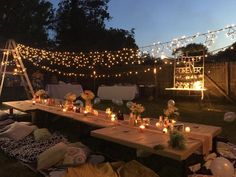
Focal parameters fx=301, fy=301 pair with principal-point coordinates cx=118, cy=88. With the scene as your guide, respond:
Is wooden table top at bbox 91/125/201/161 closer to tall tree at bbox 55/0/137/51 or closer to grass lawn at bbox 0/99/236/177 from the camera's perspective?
grass lawn at bbox 0/99/236/177

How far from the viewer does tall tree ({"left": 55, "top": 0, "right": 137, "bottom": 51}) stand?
1623 centimetres

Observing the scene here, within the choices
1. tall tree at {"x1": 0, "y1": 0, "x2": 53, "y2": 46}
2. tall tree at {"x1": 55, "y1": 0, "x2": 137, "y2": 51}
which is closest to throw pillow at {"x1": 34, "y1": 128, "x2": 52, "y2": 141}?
tall tree at {"x1": 55, "y1": 0, "x2": 137, "y2": 51}

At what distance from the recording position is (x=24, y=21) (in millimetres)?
16859

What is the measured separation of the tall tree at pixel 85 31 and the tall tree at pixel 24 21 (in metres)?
0.93

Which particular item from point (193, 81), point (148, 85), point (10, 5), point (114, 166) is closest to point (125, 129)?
point (114, 166)

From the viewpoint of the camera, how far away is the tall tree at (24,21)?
16562mm

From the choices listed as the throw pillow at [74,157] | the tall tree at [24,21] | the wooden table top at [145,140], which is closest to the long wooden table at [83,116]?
the wooden table top at [145,140]

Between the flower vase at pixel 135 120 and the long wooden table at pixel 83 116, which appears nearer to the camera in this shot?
the flower vase at pixel 135 120

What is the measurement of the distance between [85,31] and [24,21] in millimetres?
3480

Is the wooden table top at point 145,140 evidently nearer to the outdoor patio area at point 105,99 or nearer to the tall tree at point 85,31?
the outdoor patio area at point 105,99

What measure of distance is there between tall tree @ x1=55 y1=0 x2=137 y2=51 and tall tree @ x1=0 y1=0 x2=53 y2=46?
0.93 metres

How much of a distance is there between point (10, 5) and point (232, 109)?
13.4 metres

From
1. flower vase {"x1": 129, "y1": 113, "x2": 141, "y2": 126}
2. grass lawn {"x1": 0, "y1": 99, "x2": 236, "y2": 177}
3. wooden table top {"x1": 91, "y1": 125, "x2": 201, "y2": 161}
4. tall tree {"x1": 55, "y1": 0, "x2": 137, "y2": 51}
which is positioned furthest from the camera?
tall tree {"x1": 55, "y1": 0, "x2": 137, "y2": 51}

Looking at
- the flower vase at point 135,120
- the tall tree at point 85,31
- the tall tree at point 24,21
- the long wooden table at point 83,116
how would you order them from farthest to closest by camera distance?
1. the tall tree at point 24,21
2. the tall tree at point 85,31
3. the long wooden table at point 83,116
4. the flower vase at point 135,120
